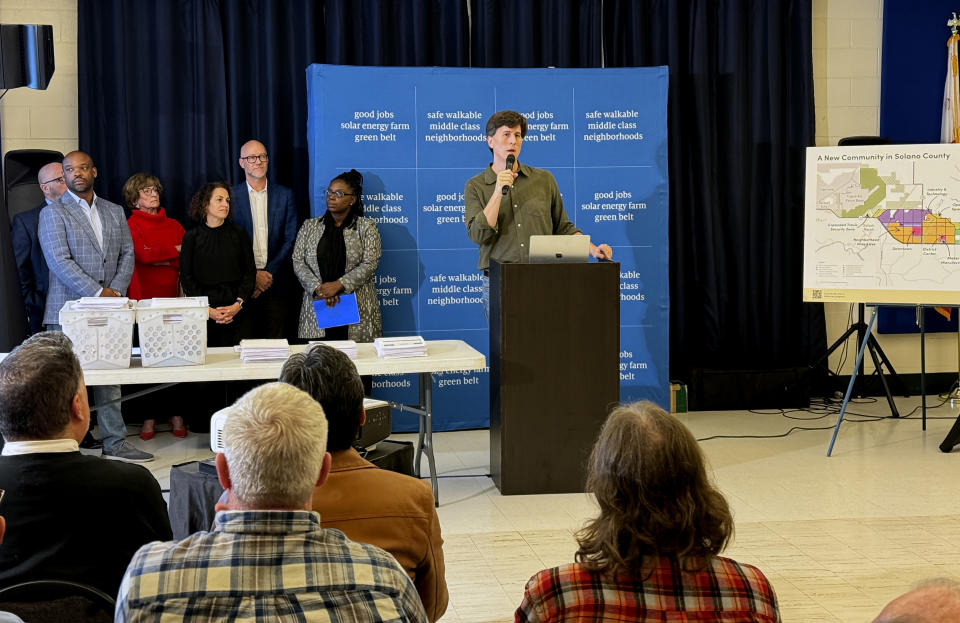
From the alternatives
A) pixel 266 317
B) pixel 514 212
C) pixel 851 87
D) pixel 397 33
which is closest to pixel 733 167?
pixel 851 87

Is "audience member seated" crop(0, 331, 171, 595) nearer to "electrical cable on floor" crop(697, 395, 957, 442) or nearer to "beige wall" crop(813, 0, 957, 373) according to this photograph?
"electrical cable on floor" crop(697, 395, 957, 442)

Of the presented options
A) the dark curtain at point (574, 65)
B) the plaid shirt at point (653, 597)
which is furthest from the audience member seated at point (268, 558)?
the dark curtain at point (574, 65)

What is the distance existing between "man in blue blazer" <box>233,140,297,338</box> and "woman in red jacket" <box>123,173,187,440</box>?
1.32 ft

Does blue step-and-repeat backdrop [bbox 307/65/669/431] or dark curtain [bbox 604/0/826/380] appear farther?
dark curtain [bbox 604/0/826/380]

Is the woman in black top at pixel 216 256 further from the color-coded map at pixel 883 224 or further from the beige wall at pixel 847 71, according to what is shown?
the beige wall at pixel 847 71

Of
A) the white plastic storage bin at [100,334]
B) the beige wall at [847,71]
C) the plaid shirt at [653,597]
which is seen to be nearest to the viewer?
the plaid shirt at [653,597]

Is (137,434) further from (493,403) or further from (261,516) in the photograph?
(261,516)

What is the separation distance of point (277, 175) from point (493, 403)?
2467 millimetres

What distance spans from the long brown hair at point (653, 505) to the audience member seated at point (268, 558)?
0.34 metres

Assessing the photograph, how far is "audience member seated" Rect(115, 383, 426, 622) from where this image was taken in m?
1.45

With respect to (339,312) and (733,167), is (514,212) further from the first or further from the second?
(733,167)

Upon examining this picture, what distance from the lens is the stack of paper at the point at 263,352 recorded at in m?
4.38

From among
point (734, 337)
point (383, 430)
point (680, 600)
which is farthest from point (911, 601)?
point (734, 337)

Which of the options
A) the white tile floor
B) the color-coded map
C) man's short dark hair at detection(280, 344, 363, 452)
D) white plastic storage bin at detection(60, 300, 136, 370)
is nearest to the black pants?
the white tile floor
